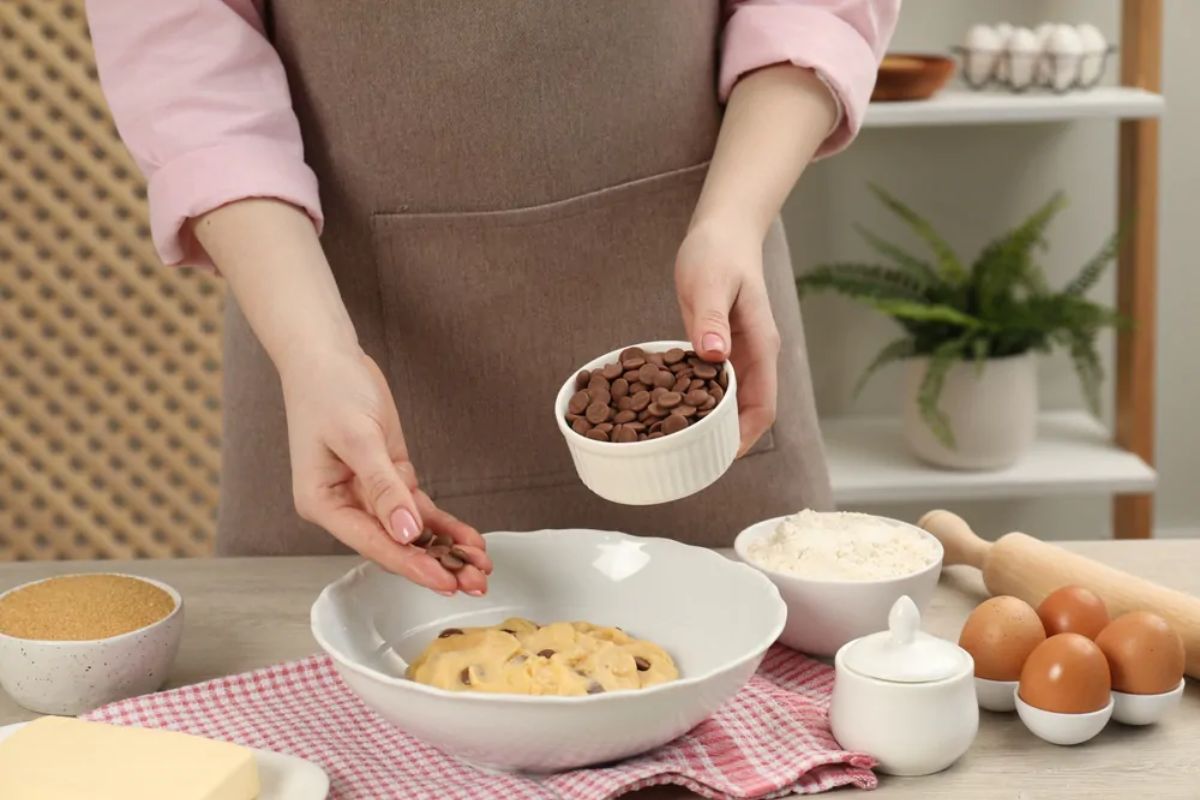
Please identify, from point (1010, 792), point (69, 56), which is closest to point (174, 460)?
point (69, 56)

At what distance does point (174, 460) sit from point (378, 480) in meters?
2.49

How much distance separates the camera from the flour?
101 cm

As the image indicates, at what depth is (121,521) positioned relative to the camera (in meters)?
3.32

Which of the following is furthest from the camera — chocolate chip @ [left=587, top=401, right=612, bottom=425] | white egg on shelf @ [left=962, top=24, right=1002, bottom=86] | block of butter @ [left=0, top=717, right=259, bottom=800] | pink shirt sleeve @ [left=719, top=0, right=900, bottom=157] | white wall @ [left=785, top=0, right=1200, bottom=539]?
white wall @ [left=785, top=0, right=1200, bottom=539]

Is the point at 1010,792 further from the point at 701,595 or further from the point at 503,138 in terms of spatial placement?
the point at 503,138

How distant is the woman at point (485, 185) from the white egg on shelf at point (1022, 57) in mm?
1246

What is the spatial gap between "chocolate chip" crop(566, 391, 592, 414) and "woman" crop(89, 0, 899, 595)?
6.6 inches

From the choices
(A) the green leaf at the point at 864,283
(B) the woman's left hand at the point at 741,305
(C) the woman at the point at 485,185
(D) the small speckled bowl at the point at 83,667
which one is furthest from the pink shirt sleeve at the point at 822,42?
(A) the green leaf at the point at 864,283

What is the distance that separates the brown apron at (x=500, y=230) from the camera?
1.27 metres

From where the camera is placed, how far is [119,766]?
78 centimetres

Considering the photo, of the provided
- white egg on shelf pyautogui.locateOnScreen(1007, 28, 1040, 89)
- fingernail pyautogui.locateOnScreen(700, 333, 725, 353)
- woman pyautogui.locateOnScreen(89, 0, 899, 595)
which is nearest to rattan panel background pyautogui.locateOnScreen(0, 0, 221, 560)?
white egg on shelf pyautogui.locateOnScreen(1007, 28, 1040, 89)

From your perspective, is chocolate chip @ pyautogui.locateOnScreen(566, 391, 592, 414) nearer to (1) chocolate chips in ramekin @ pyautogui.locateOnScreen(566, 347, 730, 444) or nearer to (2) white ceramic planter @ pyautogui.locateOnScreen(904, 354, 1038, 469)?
(1) chocolate chips in ramekin @ pyautogui.locateOnScreen(566, 347, 730, 444)

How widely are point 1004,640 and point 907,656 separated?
0.33 feet

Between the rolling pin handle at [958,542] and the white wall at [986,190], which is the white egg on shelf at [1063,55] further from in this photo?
the rolling pin handle at [958,542]
